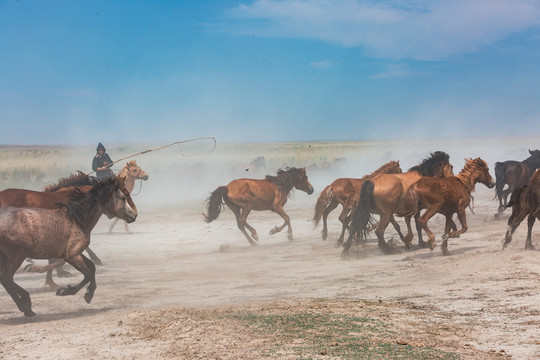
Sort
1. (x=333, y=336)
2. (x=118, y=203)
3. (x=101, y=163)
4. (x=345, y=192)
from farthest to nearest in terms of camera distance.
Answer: (x=101, y=163) < (x=345, y=192) < (x=118, y=203) < (x=333, y=336)

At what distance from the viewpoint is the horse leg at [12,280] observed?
28.2 ft

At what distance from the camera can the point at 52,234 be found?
350 inches

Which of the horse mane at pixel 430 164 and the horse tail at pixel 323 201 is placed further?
the horse tail at pixel 323 201

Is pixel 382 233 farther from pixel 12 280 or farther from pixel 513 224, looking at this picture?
pixel 12 280

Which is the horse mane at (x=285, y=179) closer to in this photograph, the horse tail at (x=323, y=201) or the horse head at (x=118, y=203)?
the horse tail at (x=323, y=201)

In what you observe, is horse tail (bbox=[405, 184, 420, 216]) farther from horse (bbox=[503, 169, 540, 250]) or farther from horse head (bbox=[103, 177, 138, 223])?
horse head (bbox=[103, 177, 138, 223])

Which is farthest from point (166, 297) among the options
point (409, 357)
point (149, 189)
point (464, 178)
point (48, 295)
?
point (149, 189)

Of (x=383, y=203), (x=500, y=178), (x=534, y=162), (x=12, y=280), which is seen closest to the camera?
(x=12, y=280)

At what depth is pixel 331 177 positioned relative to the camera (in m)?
41.5

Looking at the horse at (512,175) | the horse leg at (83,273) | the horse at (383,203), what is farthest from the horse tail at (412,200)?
the horse at (512,175)

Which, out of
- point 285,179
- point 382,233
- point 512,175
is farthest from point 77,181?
point 512,175

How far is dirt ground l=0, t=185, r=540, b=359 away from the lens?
671cm

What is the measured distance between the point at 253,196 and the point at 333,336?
1042 centimetres

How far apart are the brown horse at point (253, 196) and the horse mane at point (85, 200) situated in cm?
664
